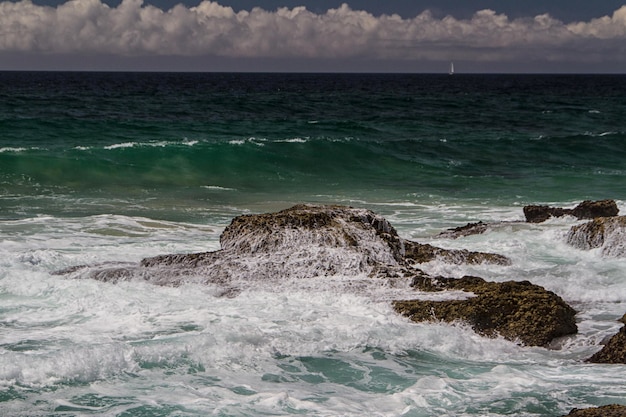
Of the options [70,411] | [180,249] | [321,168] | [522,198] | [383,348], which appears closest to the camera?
[70,411]

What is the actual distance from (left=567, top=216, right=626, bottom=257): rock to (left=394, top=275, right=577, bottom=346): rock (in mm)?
4334

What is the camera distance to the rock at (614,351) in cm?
951

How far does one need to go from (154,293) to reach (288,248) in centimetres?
211

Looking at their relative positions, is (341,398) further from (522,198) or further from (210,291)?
(522,198)

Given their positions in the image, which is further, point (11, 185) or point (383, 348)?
point (11, 185)

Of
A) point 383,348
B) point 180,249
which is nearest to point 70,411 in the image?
point 383,348

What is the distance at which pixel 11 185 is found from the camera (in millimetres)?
26984

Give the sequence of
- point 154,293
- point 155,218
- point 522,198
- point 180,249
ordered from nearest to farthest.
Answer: point 154,293, point 180,249, point 155,218, point 522,198

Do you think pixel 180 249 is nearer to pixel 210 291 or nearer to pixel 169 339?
pixel 210 291

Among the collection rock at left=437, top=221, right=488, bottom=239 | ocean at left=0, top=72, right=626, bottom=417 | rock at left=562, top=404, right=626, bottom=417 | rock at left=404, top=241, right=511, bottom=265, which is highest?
rock at left=562, top=404, right=626, bottom=417

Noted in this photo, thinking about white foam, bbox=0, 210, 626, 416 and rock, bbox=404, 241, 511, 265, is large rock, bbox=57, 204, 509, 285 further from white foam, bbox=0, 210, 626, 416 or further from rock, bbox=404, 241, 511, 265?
white foam, bbox=0, 210, 626, 416

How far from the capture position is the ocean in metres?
8.77

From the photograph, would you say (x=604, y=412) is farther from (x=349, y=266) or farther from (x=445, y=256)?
(x=445, y=256)

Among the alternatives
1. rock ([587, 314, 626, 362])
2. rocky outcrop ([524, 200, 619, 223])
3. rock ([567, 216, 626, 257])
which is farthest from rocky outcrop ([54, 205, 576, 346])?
rocky outcrop ([524, 200, 619, 223])
